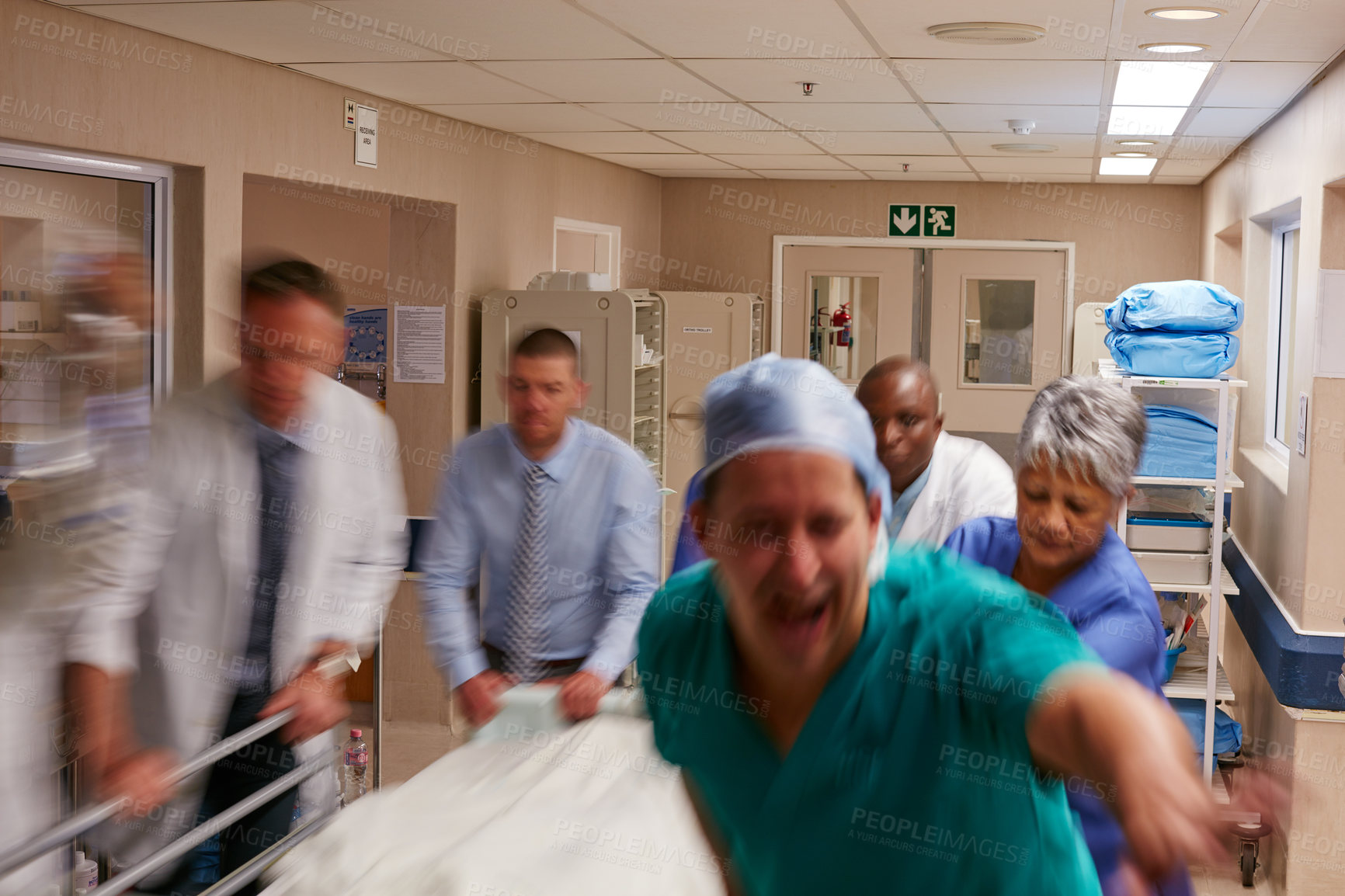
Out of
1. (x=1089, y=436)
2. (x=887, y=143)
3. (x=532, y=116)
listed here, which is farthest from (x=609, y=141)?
(x=1089, y=436)

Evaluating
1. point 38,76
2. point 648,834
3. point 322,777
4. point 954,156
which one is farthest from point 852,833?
point 954,156

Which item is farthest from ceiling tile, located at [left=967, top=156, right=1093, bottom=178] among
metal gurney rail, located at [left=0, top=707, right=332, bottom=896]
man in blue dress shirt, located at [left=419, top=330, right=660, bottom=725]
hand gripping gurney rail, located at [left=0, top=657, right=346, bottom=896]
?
metal gurney rail, located at [left=0, top=707, right=332, bottom=896]

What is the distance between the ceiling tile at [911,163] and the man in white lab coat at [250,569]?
4.21 m

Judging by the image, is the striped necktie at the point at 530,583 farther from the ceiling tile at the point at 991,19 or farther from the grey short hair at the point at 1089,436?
the ceiling tile at the point at 991,19

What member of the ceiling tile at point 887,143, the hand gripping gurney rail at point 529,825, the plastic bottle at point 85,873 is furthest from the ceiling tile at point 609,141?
Result: the plastic bottle at point 85,873

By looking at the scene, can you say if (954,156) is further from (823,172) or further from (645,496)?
(645,496)

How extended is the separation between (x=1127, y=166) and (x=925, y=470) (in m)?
4.37

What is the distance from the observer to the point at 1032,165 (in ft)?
20.7

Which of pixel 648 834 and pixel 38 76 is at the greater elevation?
pixel 38 76

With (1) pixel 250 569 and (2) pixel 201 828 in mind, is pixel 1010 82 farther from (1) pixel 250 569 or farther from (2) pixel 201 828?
(2) pixel 201 828

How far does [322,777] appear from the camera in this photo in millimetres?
2441

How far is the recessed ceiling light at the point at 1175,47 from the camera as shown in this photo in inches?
125

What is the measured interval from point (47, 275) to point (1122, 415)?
267 centimetres

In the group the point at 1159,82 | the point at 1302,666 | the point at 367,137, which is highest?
the point at 1159,82
